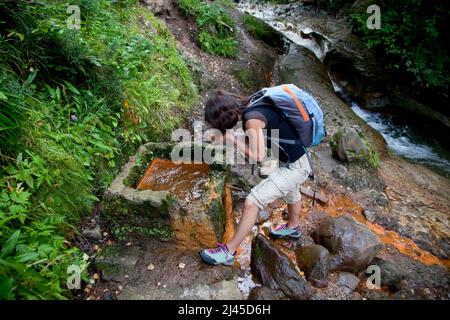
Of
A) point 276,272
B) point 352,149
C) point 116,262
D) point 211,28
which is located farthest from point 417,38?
point 116,262

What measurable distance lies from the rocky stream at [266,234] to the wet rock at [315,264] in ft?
0.04

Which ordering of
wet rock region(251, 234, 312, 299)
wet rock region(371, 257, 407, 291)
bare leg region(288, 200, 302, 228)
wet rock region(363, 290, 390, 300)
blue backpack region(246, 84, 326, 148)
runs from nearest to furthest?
blue backpack region(246, 84, 326, 148) → wet rock region(251, 234, 312, 299) → wet rock region(363, 290, 390, 300) → wet rock region(371, 257, 407, 291) → bare leg region(288, 200, 302, 228)

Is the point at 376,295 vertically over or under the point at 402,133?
under

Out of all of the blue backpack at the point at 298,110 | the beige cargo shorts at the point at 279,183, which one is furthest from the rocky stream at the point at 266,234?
the blue backpack at the point at 298,110

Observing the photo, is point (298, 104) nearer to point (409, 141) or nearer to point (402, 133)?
point (409, 141)

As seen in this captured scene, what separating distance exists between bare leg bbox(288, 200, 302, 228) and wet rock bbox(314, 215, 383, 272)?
0.36m

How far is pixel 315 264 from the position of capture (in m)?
3.54

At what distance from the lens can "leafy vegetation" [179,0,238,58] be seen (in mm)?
8320

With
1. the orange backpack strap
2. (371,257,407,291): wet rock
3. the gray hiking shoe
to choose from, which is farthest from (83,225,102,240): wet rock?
(371,257,407,291): wet rock

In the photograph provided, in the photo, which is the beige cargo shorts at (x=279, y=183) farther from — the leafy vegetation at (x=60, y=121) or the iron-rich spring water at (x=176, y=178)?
the leafy vegetation at (x=60, y=121)

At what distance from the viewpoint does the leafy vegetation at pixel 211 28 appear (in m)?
8.32

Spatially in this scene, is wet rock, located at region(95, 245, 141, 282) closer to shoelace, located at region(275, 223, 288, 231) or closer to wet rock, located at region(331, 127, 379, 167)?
shoelace, located at region(275, 223, 288, 231)

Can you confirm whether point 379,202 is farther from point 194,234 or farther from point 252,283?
point 194,234

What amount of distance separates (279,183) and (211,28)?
21.5ft
